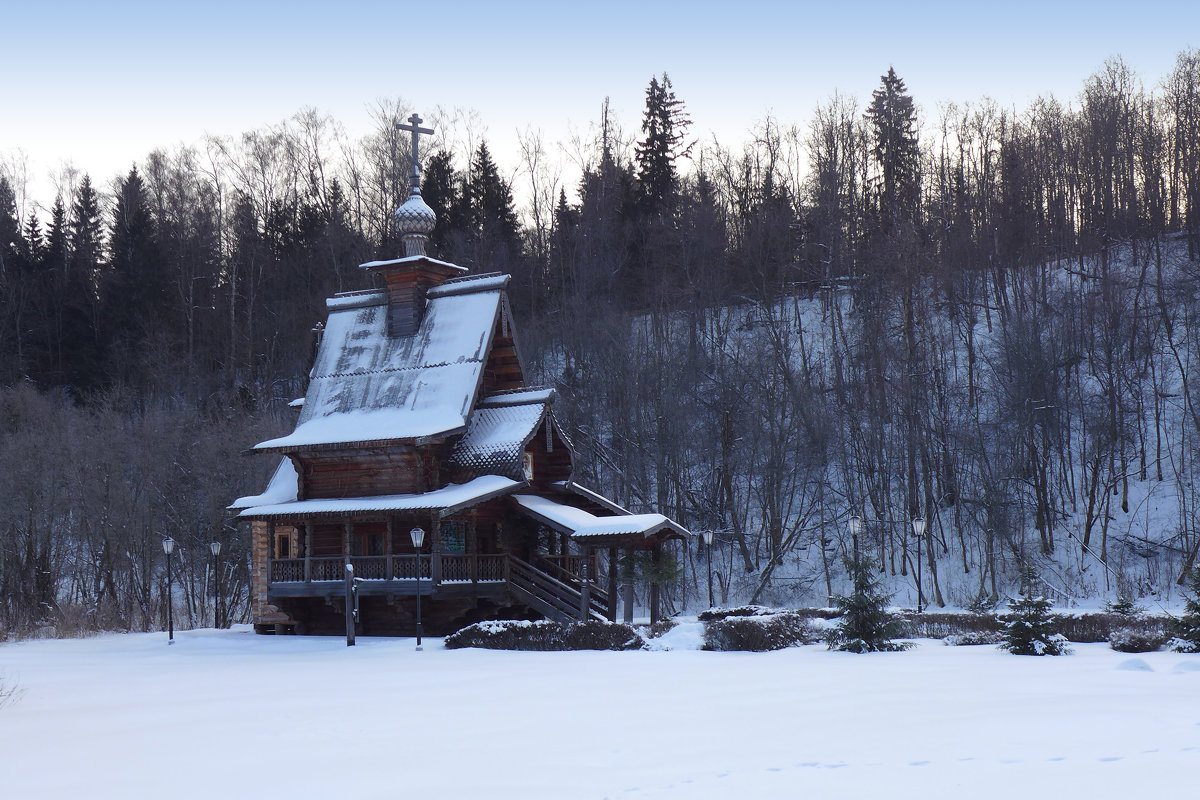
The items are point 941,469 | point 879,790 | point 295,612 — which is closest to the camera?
point 879,790

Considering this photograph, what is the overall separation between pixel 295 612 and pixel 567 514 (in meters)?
8.53

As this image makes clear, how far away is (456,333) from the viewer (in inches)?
1264

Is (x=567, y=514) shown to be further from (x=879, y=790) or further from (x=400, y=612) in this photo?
(x=879, y=790)

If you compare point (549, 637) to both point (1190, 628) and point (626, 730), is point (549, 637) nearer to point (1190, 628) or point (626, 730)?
point (626, 730)

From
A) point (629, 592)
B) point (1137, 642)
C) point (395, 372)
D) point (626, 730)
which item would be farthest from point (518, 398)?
point (626, 730)

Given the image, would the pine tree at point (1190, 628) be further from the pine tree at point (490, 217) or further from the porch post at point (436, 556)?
the pine tree at point (490, 217)

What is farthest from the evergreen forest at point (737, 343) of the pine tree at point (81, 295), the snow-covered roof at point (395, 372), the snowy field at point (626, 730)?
the snowy field at point (626, 730)

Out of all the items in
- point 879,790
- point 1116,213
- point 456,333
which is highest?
point 1116,213

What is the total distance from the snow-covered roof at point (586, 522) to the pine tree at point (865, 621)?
6.76 metres

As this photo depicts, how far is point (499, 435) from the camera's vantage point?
3039cm

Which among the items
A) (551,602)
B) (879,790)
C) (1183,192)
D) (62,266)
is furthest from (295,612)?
(1183,192)

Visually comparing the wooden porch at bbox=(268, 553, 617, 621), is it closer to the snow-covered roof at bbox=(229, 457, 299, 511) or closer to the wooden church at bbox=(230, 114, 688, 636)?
the wooden church at bbox=(230, 114, 688, 636)

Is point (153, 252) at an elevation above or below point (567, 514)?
above

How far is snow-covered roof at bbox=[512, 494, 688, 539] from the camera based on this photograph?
1068 inches
